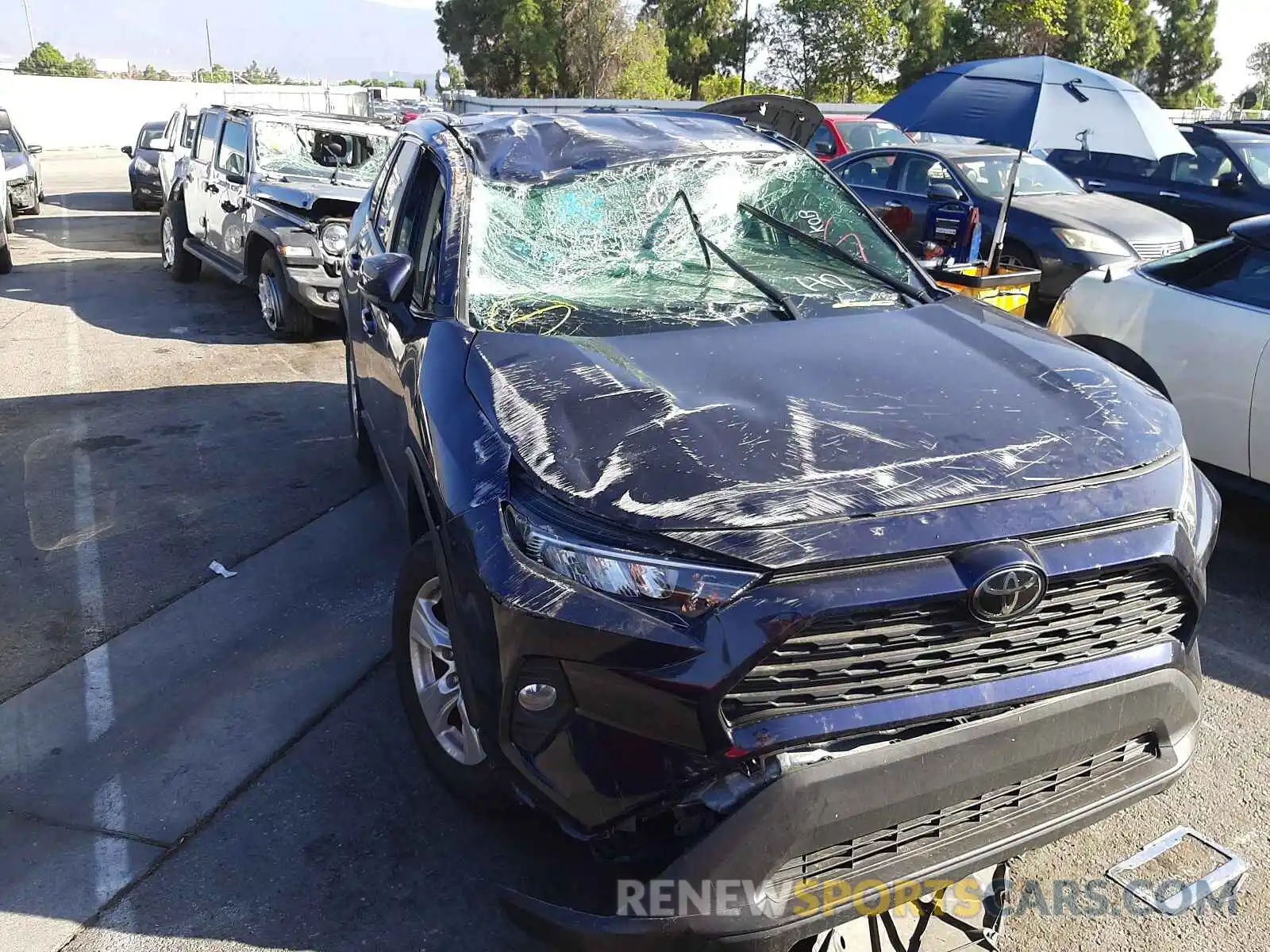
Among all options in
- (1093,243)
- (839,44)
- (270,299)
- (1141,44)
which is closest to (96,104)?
(839,44)

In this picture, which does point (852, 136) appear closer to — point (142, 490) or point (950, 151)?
point (950, 151)

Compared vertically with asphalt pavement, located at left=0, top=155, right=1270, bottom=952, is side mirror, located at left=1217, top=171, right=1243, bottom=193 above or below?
above

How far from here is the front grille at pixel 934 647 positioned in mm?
2113

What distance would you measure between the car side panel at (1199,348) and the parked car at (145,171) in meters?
16.5

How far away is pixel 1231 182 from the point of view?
11.3m

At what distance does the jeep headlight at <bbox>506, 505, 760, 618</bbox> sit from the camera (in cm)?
213

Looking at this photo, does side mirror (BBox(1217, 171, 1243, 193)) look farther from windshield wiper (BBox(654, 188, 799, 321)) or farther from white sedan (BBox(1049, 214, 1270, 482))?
windshield wiper (BBox(654, 188, 799, 321))

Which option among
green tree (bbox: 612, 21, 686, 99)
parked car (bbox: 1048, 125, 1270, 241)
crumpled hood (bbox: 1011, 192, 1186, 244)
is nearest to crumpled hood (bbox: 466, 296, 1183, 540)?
crumpled hood (bbox: 1011, 192, 1186, 244)

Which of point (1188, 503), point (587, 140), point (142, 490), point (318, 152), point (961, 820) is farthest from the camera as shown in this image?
point (318, 152)

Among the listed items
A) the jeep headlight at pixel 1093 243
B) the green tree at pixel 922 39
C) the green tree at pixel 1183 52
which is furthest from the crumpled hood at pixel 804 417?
the green tree at pixel 1183 52

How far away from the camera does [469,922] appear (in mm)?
2709

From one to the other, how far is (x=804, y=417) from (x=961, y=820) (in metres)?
0.97

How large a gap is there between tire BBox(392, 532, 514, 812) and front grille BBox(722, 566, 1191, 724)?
812 mm

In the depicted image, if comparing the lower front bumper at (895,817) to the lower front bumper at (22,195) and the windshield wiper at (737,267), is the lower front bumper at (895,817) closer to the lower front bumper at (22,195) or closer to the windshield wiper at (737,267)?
the windshield wiper at (737,267)
